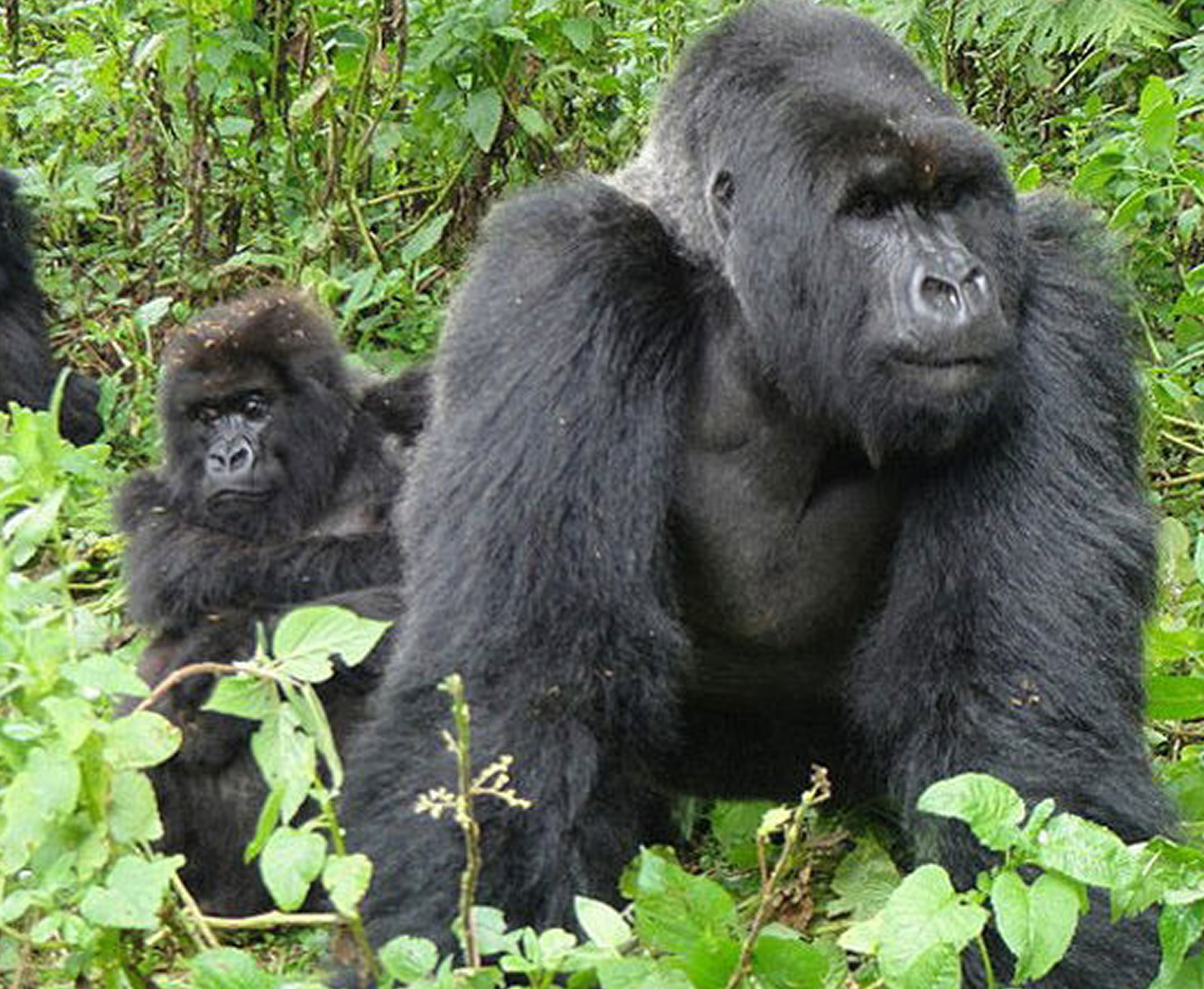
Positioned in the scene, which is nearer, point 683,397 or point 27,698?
point 27,698

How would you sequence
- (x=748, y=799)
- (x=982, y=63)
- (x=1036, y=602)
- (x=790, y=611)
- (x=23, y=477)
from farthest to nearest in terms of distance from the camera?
(x=982, y=63) → (x=748, y=799) → (x=790, y=611) → (x=1036, y=602) → (x=23, y=477)

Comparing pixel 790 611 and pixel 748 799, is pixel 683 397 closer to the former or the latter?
pixel 790 611

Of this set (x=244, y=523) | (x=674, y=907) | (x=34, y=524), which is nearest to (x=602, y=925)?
(x=674, y=907)

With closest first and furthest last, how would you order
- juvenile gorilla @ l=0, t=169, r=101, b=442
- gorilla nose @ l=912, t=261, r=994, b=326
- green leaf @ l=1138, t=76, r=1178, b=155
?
gorilla nose @ l=912, t=261, r=994, b=326 < green leaf @ l=1138, t=76, r=1178, b=155 < juvenile gorilla @ l=0, t=169, r=101, b=442

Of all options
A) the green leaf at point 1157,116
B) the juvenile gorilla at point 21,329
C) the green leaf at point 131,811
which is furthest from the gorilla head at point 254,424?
the green leaf at point 131,811

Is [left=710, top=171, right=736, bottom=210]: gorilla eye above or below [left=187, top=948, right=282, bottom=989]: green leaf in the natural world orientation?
above

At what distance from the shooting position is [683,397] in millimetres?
3613

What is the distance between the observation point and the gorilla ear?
3555 millimetres

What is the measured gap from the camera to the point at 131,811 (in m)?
2.47

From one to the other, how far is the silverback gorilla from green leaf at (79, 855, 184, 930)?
0.81 meters

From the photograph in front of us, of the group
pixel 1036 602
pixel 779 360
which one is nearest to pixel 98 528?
pixel 779 360

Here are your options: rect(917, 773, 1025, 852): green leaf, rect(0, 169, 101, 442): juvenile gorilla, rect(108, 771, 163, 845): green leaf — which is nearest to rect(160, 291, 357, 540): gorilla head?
rect(0, 169, 101, 442): juvenile gorilla

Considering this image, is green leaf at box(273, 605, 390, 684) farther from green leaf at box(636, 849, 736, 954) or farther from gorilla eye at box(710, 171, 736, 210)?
gorilla eye at box(710, 171, 736, 210)

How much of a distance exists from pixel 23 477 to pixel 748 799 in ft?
6.47
